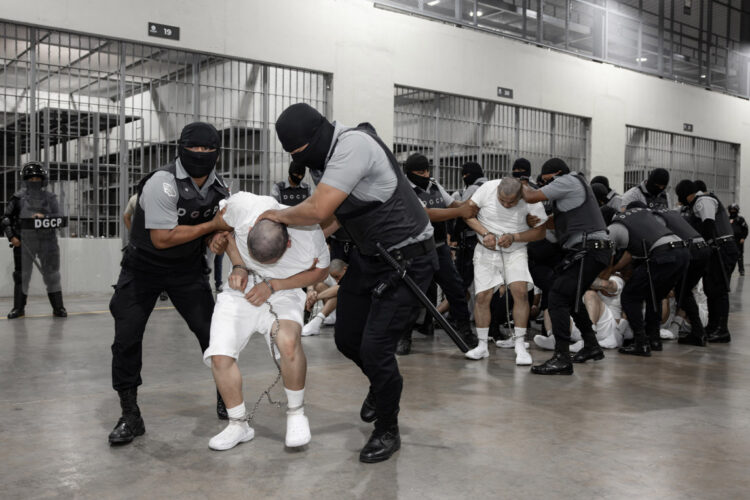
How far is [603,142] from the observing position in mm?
15023

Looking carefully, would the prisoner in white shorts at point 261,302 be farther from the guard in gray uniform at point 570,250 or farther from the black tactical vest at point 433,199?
the black tactical vest at point 433,199

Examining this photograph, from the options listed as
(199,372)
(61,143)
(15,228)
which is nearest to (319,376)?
(199,372)

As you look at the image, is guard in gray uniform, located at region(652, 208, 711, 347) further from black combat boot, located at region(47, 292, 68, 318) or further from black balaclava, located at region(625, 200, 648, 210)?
black combat boot, located at region(47, 292, 68, 318)

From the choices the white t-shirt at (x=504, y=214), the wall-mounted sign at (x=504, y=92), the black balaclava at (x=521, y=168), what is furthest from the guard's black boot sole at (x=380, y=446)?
the wall-mounted sign at (x=504, y=92)

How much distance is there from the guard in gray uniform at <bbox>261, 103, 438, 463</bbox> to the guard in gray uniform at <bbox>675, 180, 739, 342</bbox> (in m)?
4.71

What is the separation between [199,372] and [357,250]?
214cm

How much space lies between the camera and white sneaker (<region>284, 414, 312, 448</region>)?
324cm

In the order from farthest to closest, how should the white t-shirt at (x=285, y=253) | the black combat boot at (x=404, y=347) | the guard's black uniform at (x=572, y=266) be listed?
1. the black combat boot at (x=404, y=347)
2. the guard's black uniform at (x=572, y=266)
3. the white t-shirt at (x=285, y=253)

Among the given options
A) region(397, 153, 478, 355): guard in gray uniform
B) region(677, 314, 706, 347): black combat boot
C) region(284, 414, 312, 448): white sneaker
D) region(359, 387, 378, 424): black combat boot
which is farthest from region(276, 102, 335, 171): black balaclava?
region(677, 314, 706, 347): black combat boot

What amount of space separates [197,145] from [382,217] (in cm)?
102

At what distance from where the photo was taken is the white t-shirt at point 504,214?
18.1 feet

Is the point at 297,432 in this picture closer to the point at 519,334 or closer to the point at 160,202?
the point at 160,202

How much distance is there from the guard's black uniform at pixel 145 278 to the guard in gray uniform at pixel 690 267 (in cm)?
439

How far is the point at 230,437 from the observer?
328cm
